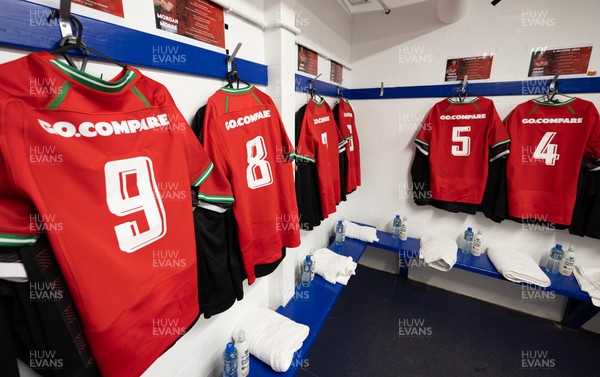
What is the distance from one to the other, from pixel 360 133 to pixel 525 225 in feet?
5.01

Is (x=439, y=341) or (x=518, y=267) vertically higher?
(x=518, y=267)

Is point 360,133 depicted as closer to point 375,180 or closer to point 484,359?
point 375,180

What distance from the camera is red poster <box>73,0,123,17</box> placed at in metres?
0.66

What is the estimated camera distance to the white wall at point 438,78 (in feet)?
5.63

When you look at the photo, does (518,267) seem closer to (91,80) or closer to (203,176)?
(203,176)

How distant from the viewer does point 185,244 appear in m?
0.77

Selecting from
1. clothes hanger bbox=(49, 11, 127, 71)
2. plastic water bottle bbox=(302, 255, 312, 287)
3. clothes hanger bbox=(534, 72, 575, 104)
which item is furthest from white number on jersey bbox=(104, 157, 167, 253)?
clothes hanger bbox=(534, 72, 575, 104)

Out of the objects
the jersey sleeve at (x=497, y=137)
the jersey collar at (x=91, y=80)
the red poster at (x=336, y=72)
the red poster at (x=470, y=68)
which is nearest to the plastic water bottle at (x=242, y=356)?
the jersey collar at (x=91, y=80)

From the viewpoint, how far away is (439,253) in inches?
77.8

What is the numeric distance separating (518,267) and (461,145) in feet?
3.17

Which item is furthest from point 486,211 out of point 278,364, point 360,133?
point 278,364

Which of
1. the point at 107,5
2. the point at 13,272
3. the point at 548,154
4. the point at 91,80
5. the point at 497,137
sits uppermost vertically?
the point at 107,5

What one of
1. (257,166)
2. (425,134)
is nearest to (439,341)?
(425,134)

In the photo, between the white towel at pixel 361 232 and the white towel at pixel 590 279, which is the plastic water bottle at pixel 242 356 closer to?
the white towel at pixel 361 232
